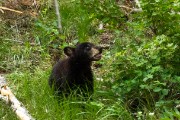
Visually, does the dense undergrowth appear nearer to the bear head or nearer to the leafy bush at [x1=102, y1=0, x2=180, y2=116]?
the leafy bush at [x1=102, y1=0, x2=180, y2=116]

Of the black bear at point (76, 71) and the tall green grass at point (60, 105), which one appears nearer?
the tall green grass at point (60, 105)

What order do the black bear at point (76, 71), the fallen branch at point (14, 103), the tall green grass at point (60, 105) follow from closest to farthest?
the fallen branch at point (14, 103) → the tall green grass at point (60, 105) → the black bear at point (76, 71)

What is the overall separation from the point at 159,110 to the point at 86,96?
126 cm

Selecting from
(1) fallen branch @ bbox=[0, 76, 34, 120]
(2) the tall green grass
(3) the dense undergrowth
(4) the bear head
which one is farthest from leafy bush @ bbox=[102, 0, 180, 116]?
(1) fallen branch @ bbox=[0, 76, 34, 120]

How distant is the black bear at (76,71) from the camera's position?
→ 272 inches

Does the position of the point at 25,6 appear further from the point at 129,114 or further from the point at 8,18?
the point at 129,114

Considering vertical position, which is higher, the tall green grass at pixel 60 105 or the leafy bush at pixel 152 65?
the leafy bush at pixel 152 65

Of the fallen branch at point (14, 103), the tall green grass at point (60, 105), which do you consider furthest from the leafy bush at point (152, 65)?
the fallen branch at point (14, 103)

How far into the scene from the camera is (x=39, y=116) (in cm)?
602

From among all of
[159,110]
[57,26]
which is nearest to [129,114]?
[159,110]

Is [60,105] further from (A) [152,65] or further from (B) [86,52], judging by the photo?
(A) [152,65]

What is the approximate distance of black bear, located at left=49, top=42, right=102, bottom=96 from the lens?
6.92 metres

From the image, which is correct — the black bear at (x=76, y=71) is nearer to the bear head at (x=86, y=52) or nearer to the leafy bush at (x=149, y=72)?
the bear head at (x=86, y=52)

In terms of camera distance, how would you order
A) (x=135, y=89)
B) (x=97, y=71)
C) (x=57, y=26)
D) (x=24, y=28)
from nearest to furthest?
1. (x=135, y=89)
2. (x=97, y=71)
3. (x=57, y=26)
4. (x=24, y=28)
